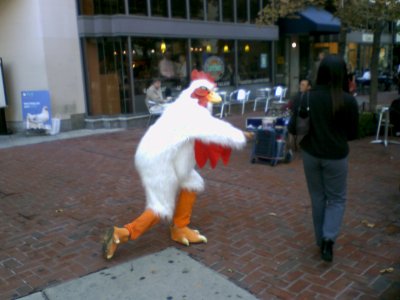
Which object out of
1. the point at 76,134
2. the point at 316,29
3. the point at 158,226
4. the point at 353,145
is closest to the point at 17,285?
the point at 158,226

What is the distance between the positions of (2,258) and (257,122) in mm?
5205

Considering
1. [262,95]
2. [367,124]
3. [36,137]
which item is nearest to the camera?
[367,124]

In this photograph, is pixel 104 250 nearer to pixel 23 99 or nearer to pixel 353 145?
pixel 353 145

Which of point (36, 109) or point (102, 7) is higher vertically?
point (102, 7)

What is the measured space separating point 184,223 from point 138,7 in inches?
386

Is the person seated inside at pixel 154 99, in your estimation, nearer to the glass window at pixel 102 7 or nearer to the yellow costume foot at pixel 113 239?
the glass window at pixel 102 7

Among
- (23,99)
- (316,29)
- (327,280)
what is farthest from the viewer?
(316,29)

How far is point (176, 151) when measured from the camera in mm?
3877

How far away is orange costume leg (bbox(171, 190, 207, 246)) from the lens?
420 cm

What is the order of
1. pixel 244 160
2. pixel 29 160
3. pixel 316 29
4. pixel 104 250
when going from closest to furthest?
1. pixel 104 250
2. pixel 244 160
3. pixel 29 160
4. pixel 316 29

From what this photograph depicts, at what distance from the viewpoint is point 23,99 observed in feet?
38.5

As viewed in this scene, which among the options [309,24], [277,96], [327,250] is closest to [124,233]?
[327,250]

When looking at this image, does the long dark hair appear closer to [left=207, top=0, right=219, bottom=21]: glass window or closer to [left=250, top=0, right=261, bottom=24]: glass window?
[left=207, top=0, right=219, bottom=21]: glass window

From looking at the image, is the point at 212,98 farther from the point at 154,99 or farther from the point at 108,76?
the point at 108,76
